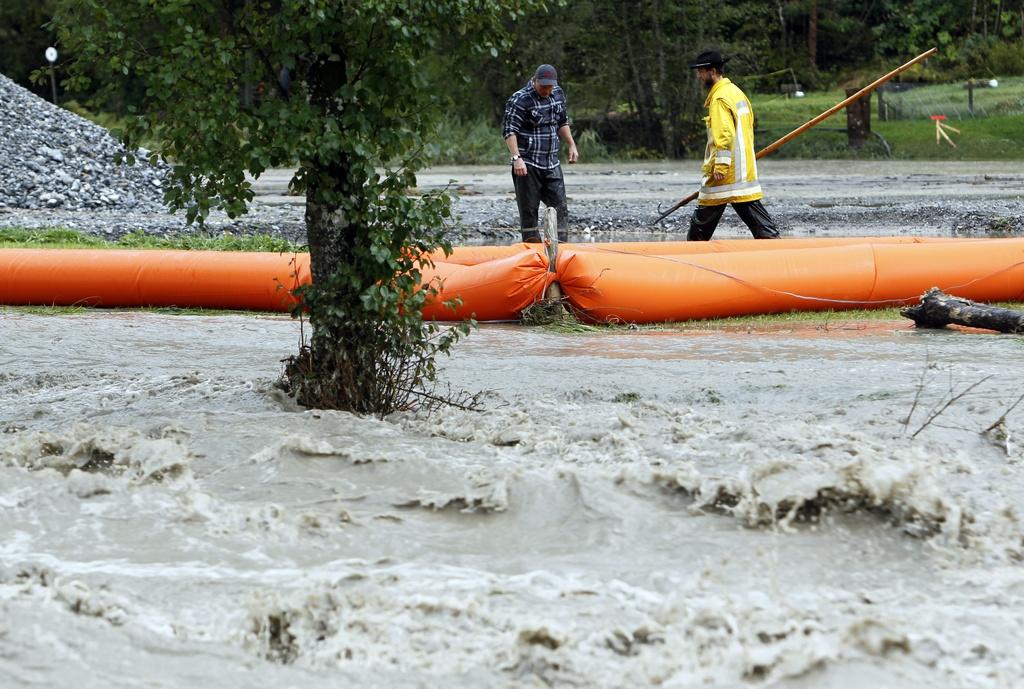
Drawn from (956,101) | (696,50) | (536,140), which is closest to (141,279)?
(536,140)

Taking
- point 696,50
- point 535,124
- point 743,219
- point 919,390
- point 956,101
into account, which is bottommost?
point 919,390

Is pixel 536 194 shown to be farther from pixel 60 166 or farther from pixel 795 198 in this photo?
pixel 60 166

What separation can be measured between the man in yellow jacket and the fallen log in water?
2.22 m

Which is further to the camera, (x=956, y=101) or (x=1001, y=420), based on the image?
(x=956, y=101)

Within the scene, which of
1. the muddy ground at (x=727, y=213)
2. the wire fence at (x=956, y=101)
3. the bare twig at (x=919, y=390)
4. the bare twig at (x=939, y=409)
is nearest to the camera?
the bare twig at (x=939, y=409)

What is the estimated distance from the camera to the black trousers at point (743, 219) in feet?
34.8

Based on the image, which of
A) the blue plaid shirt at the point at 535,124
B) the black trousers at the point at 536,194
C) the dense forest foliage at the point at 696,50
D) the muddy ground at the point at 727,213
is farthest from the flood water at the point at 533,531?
the dense forest foliage at the point at 696,50

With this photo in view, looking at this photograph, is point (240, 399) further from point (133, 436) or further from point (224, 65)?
point (224, 65)

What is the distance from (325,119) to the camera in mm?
5867

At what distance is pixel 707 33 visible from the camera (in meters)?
25.1

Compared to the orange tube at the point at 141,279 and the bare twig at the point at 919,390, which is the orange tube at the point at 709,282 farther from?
the orange tube at the point at 141,279

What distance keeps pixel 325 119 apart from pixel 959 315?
14.1ft

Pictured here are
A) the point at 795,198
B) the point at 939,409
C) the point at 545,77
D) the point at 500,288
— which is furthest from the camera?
the point at 795,198

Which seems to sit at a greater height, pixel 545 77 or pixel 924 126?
pixel 924 126
